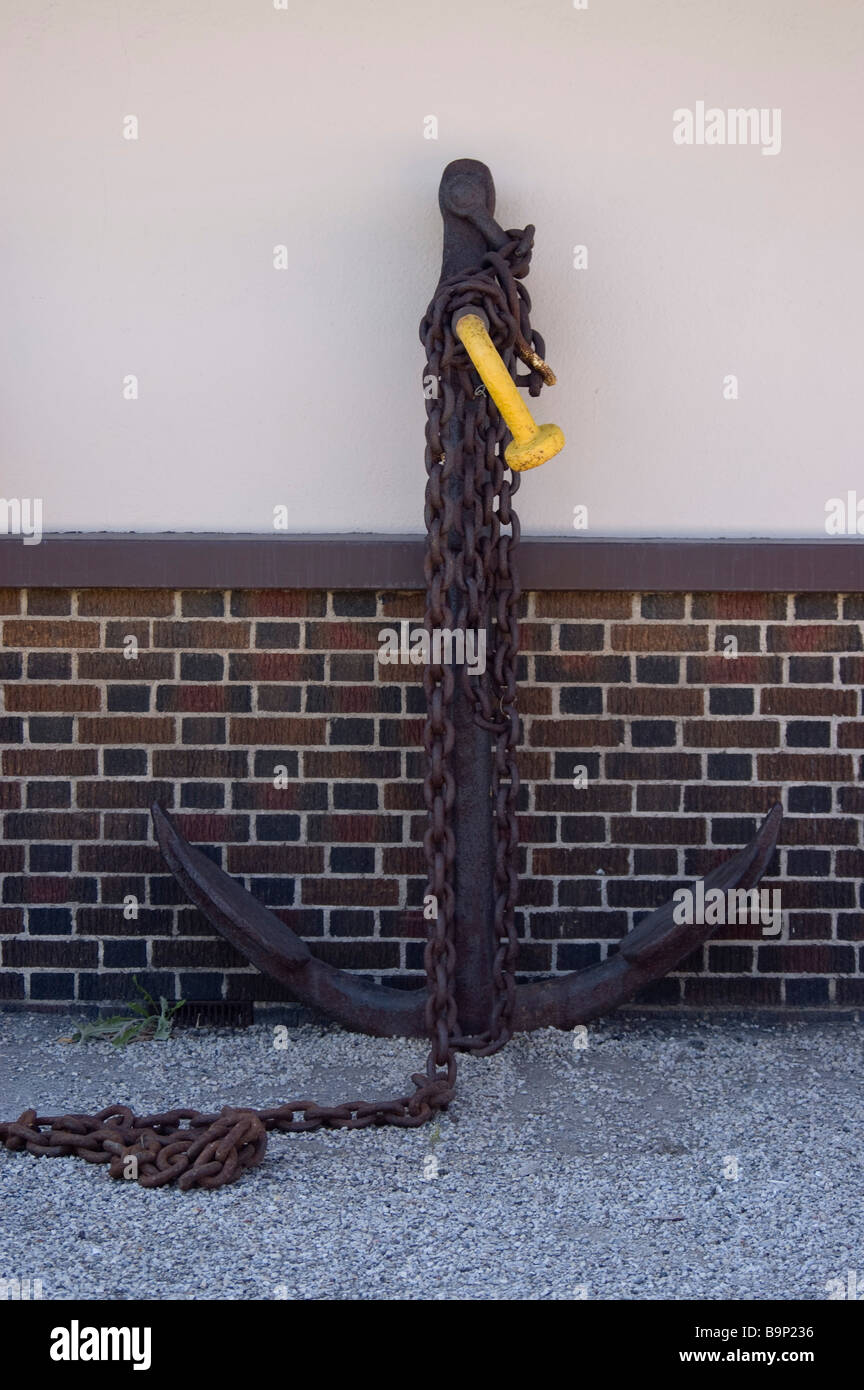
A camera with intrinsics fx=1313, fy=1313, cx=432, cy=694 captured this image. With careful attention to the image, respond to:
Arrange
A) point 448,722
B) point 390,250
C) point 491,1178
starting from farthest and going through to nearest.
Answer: point 390,250, point 448,722, point 491,1178

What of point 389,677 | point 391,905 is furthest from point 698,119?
point 391,905

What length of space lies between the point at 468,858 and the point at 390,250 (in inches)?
69.1

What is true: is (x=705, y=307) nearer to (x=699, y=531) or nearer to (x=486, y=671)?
(x=699, y=531)

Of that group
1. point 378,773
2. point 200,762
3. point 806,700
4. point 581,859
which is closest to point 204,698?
point 200,762

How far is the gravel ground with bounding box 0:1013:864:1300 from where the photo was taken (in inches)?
100

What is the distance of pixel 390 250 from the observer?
3768mm

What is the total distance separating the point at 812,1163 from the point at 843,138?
9.16 feet

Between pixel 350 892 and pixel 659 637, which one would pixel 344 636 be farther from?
pixel 659 637

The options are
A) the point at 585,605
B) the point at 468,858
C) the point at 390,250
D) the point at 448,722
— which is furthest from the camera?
the point at 585,605

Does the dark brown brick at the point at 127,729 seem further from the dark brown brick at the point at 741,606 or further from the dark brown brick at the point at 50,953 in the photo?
the dark brown brick at the point at 741,606

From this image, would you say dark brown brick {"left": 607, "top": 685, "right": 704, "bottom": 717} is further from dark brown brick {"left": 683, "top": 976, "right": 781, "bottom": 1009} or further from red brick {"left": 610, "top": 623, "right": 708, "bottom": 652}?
dark brown brick {"left": 683, "top": 976, "right": 781, "bottom": 1009}

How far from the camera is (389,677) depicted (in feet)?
12.7

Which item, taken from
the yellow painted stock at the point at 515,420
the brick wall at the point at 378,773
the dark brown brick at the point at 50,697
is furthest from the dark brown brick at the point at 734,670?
the dark brown brick at the point at 50,697

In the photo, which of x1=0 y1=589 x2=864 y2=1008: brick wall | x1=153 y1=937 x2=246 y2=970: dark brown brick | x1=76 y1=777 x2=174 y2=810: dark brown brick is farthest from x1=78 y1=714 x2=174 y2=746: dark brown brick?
x1=153 y1=937 x2=246 y2=970: dark brown brick
